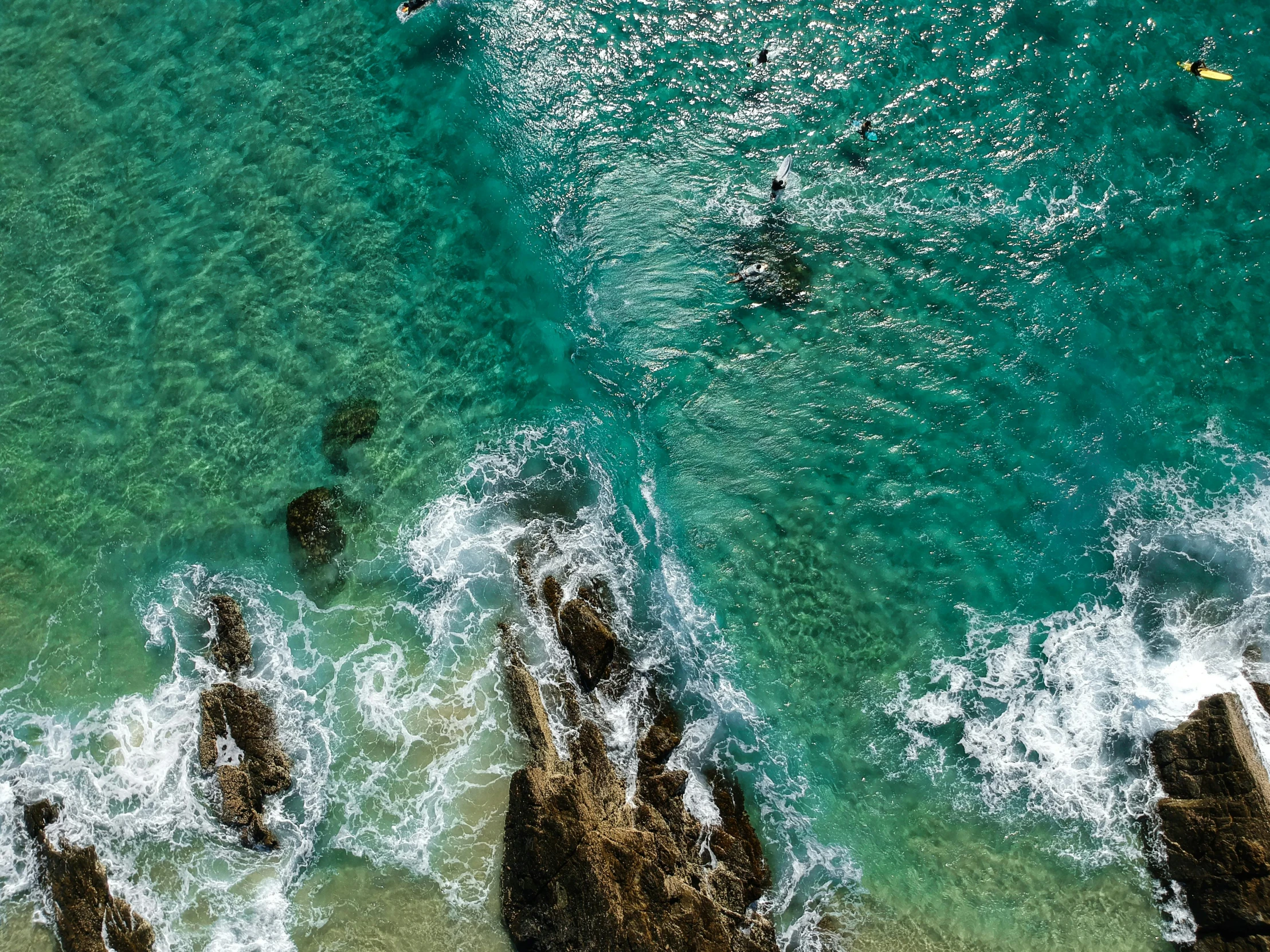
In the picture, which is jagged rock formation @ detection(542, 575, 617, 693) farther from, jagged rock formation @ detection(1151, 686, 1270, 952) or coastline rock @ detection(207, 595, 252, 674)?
jagged rock formation @ detection(1151, 686, 1270, 952)

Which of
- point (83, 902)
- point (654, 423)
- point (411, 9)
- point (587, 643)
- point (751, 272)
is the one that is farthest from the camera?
point (411, 9)

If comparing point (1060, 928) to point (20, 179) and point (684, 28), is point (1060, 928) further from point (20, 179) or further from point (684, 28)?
point (20, 179)

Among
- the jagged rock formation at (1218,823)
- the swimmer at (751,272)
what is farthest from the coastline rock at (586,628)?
the jagged rock formation at (1218,823)

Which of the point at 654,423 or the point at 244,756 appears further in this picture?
the point at 654,423

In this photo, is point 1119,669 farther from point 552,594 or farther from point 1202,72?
point 1202,72

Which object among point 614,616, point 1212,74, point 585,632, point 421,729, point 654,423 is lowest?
point 421,729

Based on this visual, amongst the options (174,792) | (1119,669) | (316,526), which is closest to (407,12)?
(316,526)
